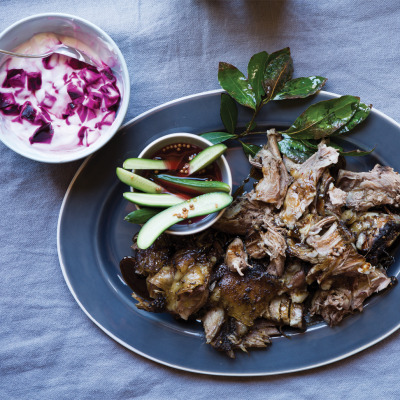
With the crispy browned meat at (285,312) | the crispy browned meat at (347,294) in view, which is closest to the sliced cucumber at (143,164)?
the crispy browned meat at (285,312)

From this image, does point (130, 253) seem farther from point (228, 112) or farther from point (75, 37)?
point (75, 37)

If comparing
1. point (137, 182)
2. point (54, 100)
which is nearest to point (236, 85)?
point (137, 182)

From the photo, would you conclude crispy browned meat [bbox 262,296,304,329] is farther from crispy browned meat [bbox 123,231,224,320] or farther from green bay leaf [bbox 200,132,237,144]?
green bay leaf [bbox 200,132,237,144]

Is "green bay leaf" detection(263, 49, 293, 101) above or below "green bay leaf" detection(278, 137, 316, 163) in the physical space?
above

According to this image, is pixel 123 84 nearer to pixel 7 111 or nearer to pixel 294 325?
pixel 7 111

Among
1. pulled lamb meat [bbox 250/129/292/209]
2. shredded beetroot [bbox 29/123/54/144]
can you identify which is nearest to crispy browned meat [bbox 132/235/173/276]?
pulled lamb meat [bbox 250/129/292/209]

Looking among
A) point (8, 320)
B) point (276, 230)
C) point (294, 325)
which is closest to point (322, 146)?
point (276, 230)

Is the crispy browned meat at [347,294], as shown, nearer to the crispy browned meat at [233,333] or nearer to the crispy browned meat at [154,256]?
the crispy browned meat at [233,333]
